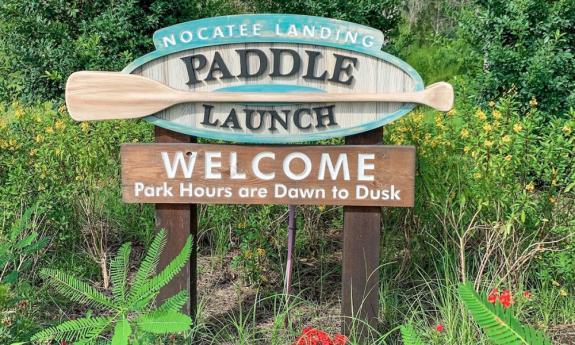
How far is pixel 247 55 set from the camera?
2.84 meters

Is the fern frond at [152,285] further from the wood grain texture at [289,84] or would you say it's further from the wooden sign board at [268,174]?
the wood grain texture at [289,84]

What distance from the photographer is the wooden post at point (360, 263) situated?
297 centimetres

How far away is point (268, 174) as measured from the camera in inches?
115

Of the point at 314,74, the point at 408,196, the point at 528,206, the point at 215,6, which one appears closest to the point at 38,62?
the point at 215,6

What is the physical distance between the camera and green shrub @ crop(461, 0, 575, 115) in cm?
513

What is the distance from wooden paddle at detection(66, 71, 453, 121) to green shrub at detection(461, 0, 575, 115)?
8.21ft

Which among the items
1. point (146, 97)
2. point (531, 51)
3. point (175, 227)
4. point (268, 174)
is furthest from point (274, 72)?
point (531, 51)

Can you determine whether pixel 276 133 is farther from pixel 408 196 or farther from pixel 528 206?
pixel 528 206

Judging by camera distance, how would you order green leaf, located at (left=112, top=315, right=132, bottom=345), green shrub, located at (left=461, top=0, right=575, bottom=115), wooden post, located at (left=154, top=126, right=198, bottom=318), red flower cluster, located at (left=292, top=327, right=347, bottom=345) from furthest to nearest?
green shrub, located at (left=461, top=0, right=575, bottom=115) → wooden post, located at (left=154, top=126, right=198, bottom=318) → red flower cluster, located at (left=292, top=327, right=347, bottom=345) → green leaf, located at (left=112, top=315, right=132, bottom=345)

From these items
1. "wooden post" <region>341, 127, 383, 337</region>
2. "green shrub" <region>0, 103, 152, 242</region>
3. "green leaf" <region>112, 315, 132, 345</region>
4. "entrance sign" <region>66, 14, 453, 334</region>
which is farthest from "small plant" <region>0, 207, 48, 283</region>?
"wooden post" <region>341, 127, 383, 337</region>

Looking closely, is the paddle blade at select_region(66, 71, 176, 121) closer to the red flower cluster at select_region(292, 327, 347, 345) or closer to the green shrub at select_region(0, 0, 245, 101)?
the red flower cluster at select_region(292, 327, 347, 345)

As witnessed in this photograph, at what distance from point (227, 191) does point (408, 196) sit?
2.48ft

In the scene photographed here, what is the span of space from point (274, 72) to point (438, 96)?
0.67 meters

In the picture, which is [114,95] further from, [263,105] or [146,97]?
[263,105]
